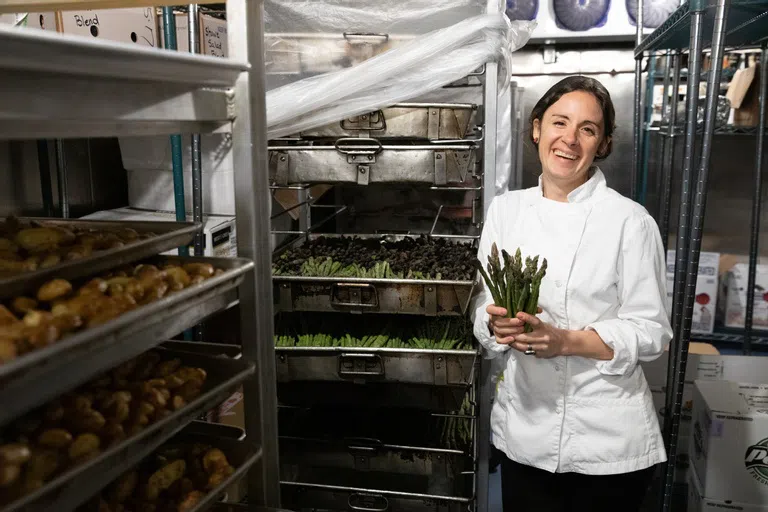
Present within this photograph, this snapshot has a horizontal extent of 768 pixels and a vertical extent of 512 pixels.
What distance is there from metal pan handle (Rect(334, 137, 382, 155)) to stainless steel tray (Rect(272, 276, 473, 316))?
0.42 m

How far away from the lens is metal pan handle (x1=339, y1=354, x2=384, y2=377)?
2148 mm

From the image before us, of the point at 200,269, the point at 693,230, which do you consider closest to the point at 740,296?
the point at 693,230

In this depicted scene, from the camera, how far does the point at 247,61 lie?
3.89 ft

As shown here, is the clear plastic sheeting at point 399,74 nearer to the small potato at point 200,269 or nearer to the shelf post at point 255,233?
the shelf post at point 255,233

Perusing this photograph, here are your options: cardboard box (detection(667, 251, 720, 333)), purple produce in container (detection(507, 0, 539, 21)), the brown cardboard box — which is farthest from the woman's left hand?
purple produce in container (detection(507, 0, 539, 21))

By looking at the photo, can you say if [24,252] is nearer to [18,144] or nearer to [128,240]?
[128,240]

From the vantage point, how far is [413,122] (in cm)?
216

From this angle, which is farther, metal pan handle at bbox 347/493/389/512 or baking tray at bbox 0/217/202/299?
metal pan handle at bbox 347/493/389/512

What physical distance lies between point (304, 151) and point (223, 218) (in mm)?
369

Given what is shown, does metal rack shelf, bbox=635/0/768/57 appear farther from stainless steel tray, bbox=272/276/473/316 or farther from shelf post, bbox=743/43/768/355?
stainless steel tray, bbox=272/276/473/316

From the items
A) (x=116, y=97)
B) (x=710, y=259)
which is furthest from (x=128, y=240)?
(x=710, y=259)

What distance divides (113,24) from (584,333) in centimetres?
180

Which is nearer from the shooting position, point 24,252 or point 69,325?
point 69,325

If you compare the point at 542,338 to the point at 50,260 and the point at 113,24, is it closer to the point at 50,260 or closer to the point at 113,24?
the point at 50,260
